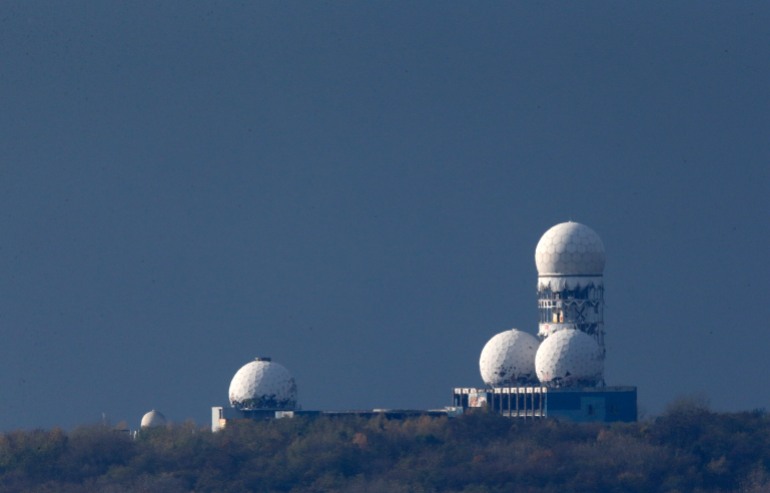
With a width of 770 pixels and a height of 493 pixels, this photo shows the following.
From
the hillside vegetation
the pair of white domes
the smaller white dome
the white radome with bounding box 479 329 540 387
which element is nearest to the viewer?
the hillside vegetation

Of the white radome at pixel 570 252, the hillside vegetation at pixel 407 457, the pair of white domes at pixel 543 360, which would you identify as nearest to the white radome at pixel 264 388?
the hillside vegetation at pixel 407 457

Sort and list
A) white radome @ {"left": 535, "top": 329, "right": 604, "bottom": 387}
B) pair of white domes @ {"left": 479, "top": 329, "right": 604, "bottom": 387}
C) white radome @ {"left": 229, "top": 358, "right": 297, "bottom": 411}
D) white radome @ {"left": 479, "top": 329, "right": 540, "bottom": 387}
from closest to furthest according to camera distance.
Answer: white radome @ {"left": 535, "top": 329, "right": 604, "bottom": 387}
pair of white domes @ {"left": 479, "top": 329, "right": 604, "bottom": 387}
white radome @ {"left": 479, "top": 329, "right": 540, "bottom": 387}
white radome @ {"left": 229, "top": 358, "right": 297, "bottom": 411}

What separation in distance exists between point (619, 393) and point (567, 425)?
684 cm

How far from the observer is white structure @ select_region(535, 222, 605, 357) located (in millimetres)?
140250

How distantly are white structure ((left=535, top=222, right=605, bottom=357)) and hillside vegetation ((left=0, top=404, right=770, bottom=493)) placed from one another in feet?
31.8

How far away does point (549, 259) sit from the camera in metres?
141

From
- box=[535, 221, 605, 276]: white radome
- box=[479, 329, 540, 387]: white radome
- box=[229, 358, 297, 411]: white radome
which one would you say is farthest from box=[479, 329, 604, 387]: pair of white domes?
box=[229, 358, 297, 411]: white radome

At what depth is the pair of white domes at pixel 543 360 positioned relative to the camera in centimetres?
13562

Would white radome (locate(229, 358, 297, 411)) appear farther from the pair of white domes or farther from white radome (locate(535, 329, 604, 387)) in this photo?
white radome (locate(535, 329, 604, 387))

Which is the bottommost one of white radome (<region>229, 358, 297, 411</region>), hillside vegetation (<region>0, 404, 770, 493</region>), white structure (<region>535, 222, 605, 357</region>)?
hillside vegetation (<region>0, 404, 770, 493</region>)

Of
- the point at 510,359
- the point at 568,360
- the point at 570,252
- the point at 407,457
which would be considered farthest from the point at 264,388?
the point at 570,252

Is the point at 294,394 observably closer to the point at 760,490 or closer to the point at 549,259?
the point at 549,259

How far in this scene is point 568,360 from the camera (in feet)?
445

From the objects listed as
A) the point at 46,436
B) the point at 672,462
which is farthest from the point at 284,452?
the point at 672,462
